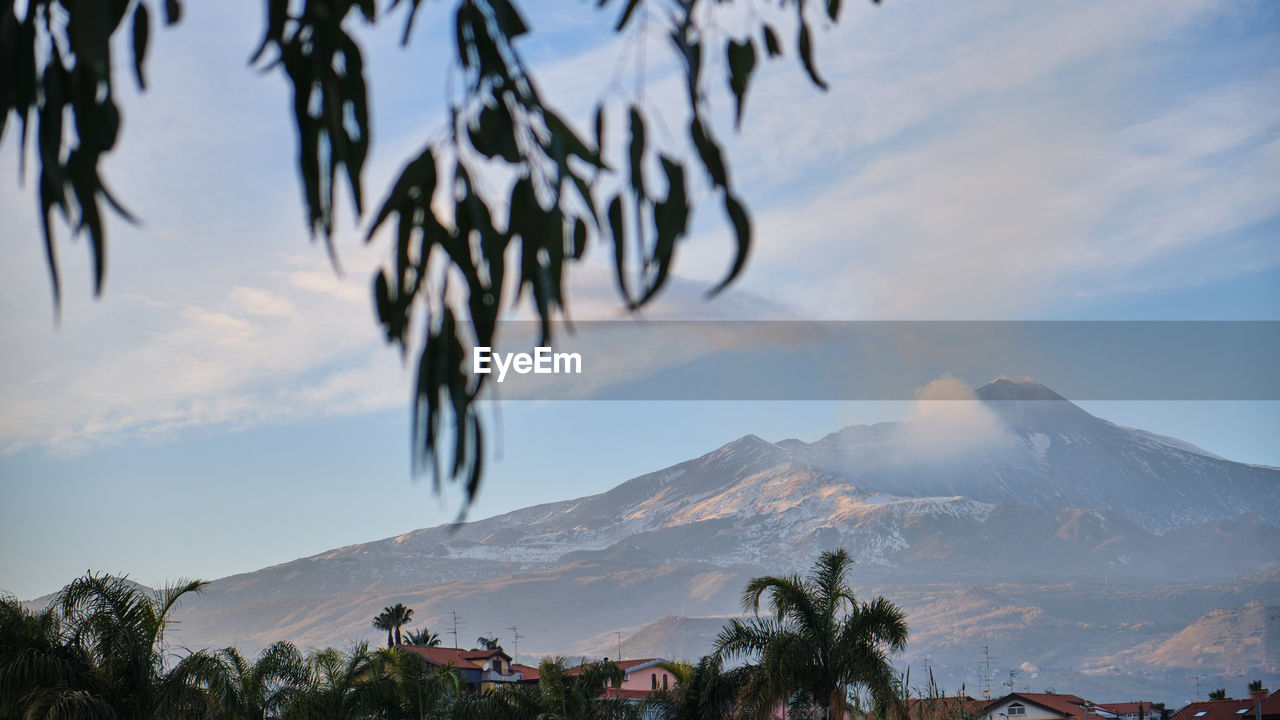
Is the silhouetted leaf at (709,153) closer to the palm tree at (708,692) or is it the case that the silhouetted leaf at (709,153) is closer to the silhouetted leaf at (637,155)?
the silhouetted leaf at (637,155)

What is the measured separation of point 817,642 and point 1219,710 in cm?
6106

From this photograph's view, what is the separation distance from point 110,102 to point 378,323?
84cm

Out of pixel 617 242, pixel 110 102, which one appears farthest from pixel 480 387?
pixel 110 102

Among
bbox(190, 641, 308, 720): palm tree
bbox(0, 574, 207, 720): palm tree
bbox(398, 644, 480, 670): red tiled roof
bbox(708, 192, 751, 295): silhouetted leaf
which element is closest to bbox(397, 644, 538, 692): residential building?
→ bbox(398, 644, 480, 670): red tiled roof

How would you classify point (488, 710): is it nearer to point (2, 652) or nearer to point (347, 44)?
point (2, 652)

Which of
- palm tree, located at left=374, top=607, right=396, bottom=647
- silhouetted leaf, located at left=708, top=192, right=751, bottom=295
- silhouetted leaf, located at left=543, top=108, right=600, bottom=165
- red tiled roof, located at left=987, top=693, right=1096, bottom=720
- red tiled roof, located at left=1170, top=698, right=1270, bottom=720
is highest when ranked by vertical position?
palm tree, located at left=374, top=607, right=396, bottom=647

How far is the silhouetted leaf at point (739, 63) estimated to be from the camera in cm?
412

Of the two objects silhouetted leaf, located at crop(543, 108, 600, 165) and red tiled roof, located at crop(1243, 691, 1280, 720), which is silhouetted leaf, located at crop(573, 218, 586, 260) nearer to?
silhouetted leaf, located at crop(543, 108, 600, 165)

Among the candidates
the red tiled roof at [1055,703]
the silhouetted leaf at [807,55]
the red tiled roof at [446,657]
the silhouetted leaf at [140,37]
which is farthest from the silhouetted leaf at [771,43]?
the red tiled roof at [1055,703]

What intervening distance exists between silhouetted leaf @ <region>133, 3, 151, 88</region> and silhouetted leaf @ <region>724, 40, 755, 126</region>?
5.39 feet

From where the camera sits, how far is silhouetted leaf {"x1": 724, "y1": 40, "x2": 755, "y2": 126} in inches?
162

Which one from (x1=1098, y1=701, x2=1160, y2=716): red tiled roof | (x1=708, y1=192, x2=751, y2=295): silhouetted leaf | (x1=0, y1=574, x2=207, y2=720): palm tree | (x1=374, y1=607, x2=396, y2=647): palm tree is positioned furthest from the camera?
(x1=1098, y1=701, x2=1160, y2=716): red tiled roof

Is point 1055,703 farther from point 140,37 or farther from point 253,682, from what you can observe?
point 140,37

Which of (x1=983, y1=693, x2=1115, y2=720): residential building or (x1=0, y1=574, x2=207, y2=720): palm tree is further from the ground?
(x1=0, y1=574, x2=207, y2=720): palm tree
